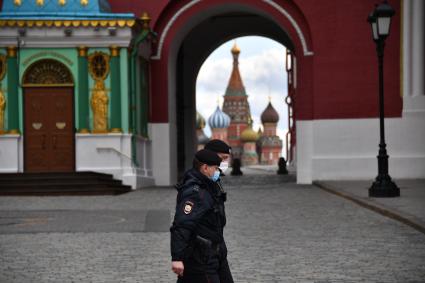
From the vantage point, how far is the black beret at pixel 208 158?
20.0ft

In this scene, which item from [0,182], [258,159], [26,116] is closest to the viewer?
[0,182]

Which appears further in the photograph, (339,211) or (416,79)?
(416,79)

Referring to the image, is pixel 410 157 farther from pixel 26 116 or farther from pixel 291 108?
pixel 291 108

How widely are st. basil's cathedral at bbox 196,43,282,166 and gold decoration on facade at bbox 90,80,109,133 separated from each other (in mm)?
60969

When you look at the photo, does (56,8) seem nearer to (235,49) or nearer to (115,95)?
(115,95)

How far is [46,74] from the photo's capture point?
25.5 metres

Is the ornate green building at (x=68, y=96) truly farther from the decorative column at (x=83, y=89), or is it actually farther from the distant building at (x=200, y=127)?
the distant building at (x=200, y=127)

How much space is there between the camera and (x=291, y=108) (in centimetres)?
4541

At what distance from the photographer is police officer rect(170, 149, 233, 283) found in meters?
5.95

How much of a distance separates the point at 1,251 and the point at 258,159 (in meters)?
88.8

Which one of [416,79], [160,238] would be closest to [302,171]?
[416,79]

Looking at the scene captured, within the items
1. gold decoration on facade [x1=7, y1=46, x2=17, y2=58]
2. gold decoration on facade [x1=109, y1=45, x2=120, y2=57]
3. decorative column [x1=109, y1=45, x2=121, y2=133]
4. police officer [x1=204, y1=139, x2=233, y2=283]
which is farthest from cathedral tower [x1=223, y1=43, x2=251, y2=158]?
police officer [x1=204, y1=139, x2=233, y2=283]

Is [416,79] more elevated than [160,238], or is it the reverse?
[416,79]

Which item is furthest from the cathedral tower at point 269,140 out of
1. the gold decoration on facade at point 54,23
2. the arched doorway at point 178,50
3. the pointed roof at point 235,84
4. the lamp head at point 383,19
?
the lamp head at point 383,19
